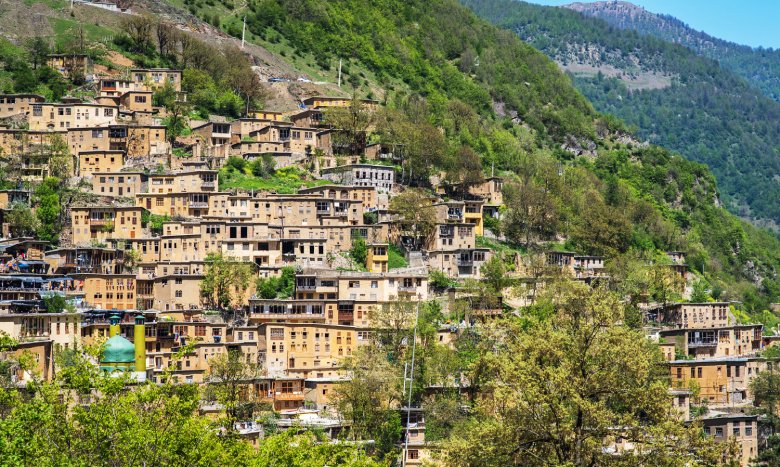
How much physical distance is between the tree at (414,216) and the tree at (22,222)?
27.9 metres

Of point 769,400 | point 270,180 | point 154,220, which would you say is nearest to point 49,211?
point 154,220

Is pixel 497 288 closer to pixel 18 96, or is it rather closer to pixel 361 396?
pixel 361 396

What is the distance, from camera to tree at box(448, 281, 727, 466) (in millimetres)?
52594

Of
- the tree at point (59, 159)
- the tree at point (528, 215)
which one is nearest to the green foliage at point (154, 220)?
the tree at point (59, 159)

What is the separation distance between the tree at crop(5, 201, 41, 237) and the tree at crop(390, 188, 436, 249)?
91.7 ft

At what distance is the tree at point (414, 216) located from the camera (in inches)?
4390

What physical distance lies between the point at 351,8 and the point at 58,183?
87.4 metres

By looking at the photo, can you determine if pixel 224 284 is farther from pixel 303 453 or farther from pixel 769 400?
pixel 303 453

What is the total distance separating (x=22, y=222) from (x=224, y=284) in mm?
17517

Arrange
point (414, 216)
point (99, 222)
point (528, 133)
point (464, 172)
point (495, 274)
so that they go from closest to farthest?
point (99, 222)
point (495, 274)
point (414, 216)
point (464, 172)
point (528, 133)

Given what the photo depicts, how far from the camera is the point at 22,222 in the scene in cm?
10431

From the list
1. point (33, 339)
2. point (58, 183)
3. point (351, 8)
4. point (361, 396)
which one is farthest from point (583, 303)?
point (351, 8)

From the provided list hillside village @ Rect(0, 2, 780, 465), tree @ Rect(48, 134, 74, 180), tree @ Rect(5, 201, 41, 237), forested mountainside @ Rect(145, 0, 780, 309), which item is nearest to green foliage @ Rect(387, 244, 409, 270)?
hillside village @ Rect(0, 2, 780, 465)

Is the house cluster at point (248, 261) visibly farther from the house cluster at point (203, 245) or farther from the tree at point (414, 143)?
the tree at point (414, 143)
